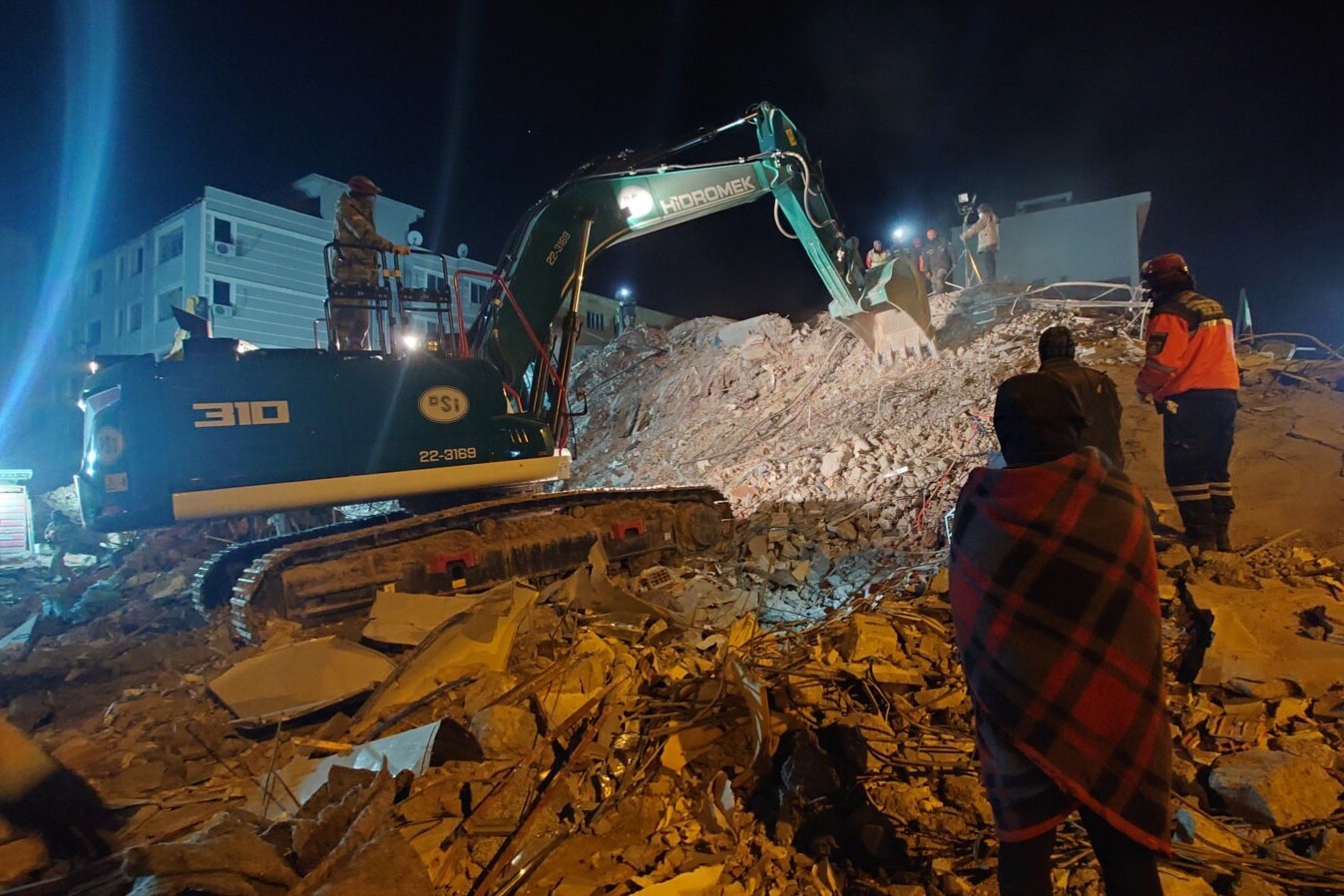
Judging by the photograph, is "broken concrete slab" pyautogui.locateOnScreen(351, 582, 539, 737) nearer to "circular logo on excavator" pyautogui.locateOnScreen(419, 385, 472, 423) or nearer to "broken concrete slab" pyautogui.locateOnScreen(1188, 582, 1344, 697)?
"circular logo on excavator" pyautogui.locateOnScreen(419, 385, 472, 423)

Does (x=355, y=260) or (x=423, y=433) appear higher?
(x=355, y=260)

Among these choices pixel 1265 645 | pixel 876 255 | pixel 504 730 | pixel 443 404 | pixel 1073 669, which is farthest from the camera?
pixel 876 255

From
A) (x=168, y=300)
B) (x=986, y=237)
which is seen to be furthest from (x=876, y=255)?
(x=168, y=300)

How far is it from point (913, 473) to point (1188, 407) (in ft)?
10.3

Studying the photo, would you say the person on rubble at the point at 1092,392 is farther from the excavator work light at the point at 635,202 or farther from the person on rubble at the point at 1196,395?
the excavator work light at the point at 635,202

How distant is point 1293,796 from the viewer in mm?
2322

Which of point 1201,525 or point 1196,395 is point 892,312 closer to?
point 1196,395

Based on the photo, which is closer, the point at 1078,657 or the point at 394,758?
the point at 1078,657

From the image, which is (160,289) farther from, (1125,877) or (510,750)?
(1125,877)

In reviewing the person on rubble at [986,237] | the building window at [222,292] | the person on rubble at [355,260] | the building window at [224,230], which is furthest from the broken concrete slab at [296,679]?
the building window at [224,230]

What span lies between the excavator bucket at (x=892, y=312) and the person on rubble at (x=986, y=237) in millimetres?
3541

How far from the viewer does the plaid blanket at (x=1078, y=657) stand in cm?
156

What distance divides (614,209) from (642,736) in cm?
495

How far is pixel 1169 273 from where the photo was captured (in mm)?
4305
